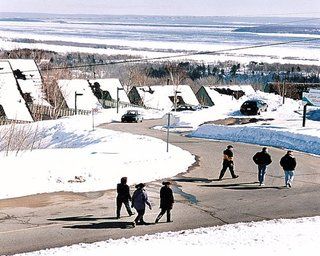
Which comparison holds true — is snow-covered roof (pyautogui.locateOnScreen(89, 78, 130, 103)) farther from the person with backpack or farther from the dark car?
the person with backpack

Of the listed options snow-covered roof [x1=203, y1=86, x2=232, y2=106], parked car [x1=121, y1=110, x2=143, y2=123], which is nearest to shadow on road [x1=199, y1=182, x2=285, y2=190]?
parked car [x1=121, y1=110, x2=143, y2=123]

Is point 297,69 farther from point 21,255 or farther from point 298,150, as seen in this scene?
point 21,255

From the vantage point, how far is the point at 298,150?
32.4m

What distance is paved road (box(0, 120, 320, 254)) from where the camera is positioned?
16.4 m

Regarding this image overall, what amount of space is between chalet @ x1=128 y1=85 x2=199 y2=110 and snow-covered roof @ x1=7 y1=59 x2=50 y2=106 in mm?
21666

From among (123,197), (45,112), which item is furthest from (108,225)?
(45,112)

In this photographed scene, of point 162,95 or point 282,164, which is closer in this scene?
point 282,164

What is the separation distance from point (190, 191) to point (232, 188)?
156cm

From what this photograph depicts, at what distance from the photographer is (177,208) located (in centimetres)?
1930

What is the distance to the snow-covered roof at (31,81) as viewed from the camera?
211ft

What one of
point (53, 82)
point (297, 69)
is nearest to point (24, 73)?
point (53, 82)

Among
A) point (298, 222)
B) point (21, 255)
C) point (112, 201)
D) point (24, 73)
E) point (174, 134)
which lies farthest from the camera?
point (24, 73)

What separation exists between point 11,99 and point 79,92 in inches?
750

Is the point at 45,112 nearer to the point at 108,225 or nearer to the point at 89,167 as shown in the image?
the point at 89,167
